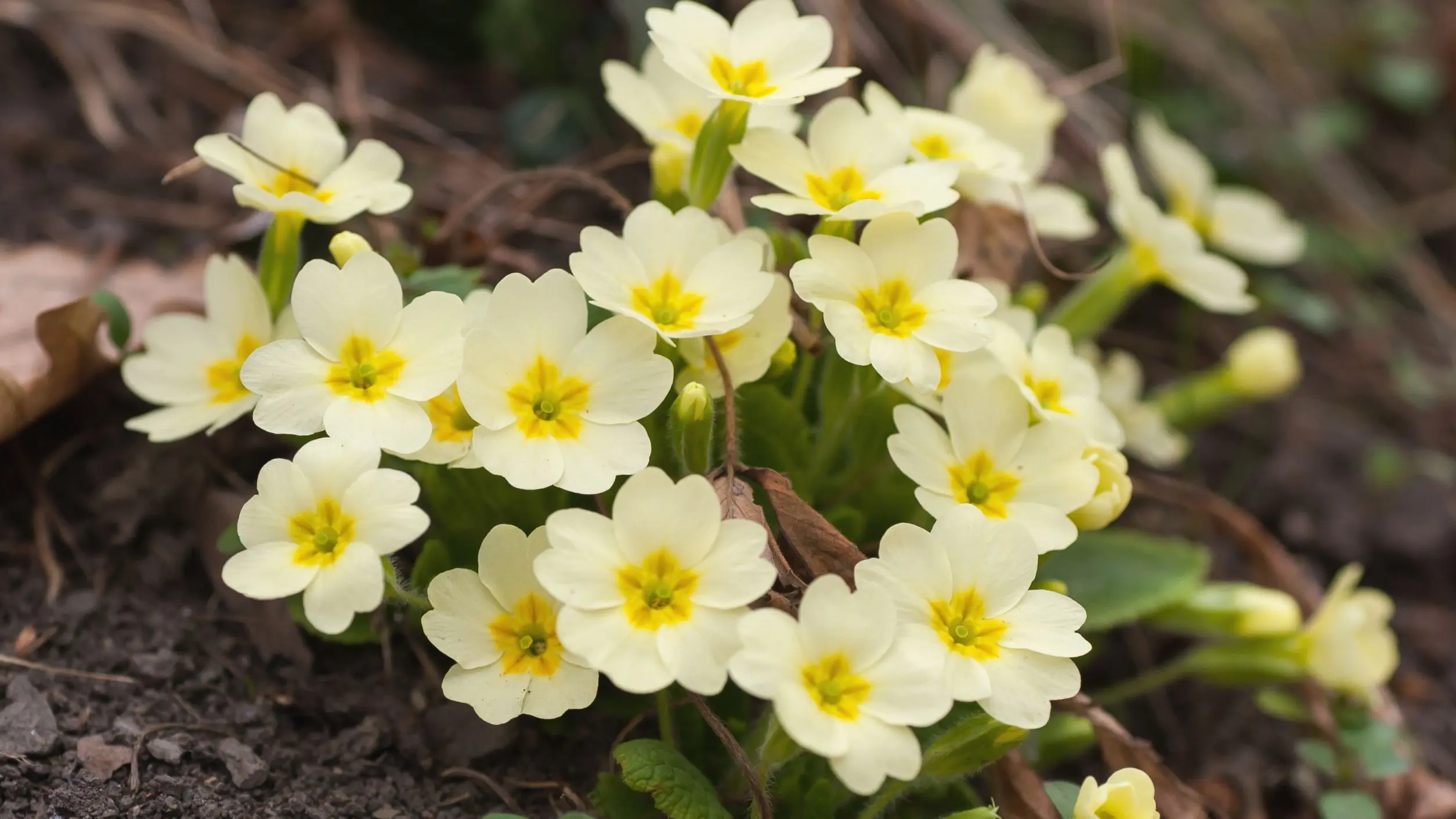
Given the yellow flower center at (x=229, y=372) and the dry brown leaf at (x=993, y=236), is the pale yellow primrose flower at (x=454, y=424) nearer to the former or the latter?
the yellow flower center at (x=229, y=372)

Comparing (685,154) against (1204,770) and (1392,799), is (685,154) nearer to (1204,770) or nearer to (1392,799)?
(1204,770)

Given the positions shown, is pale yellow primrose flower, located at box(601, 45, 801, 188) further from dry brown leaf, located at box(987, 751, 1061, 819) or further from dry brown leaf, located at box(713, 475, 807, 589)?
dry brown leaf, located at box(987, 751, 1061, 819)

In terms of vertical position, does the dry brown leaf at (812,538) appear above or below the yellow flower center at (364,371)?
below

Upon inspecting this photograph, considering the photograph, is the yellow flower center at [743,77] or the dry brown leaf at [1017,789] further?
the dry brown leaf at [1017,789]

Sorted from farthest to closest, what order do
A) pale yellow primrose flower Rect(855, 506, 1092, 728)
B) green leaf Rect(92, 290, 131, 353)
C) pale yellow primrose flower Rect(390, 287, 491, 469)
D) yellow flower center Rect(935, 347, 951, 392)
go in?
1. green leaf Rect(92, 290, 131, 353)
2. yellow flower center Rect(935, 347, 951, 392)
3. pale yellow primrose flower Rect(390, 287, 491, 469)
4. pale yellow primrose flower Rect(855, 506, 1092, 728)

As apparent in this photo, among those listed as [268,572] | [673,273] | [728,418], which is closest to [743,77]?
[673,273]

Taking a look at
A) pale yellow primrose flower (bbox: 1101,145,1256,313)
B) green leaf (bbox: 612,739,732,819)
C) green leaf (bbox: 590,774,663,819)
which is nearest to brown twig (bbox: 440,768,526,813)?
green leaf (bbox: 590,774,663,819)

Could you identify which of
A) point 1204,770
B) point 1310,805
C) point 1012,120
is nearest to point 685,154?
point 1012,120

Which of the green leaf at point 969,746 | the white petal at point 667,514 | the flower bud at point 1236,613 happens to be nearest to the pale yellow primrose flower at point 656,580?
the white petal at point 667,514
